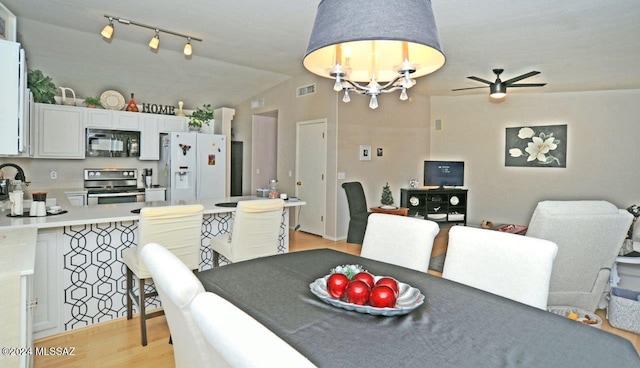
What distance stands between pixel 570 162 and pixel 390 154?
291 centimetres

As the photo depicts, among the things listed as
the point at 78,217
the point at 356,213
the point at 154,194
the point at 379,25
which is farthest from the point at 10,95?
the point at 356,213

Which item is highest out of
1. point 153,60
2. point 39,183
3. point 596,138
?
point 153,60

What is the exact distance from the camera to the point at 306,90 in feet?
21.1

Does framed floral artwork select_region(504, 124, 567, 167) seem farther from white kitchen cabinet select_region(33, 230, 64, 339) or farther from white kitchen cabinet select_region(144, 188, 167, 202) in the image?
white kitchen cabinet select_region(33, 230, 64, 339)

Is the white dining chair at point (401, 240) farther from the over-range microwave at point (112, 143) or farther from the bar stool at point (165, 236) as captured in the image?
the over-range microwave at point (112, 143)

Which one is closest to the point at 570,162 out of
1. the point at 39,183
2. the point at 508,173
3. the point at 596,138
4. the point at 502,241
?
the point at 596,138

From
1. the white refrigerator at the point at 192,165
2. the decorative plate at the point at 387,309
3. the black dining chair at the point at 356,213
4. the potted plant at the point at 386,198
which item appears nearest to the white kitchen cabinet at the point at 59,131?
the white refrigerator at the point at 192,165

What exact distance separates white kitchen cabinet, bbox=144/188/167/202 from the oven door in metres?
0.09

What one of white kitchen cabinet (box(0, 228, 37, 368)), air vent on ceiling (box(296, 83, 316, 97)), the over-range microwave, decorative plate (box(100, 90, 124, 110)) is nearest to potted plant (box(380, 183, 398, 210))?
air vent on ceiling (box(296, 83, 316, 97))

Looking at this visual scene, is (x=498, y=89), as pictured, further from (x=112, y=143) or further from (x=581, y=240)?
(x=112, y=143)

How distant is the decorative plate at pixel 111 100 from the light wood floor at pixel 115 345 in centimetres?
395

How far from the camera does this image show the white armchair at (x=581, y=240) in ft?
8.55

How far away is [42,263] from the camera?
2545mm

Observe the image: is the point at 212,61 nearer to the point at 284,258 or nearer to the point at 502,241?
the point at 284,258
